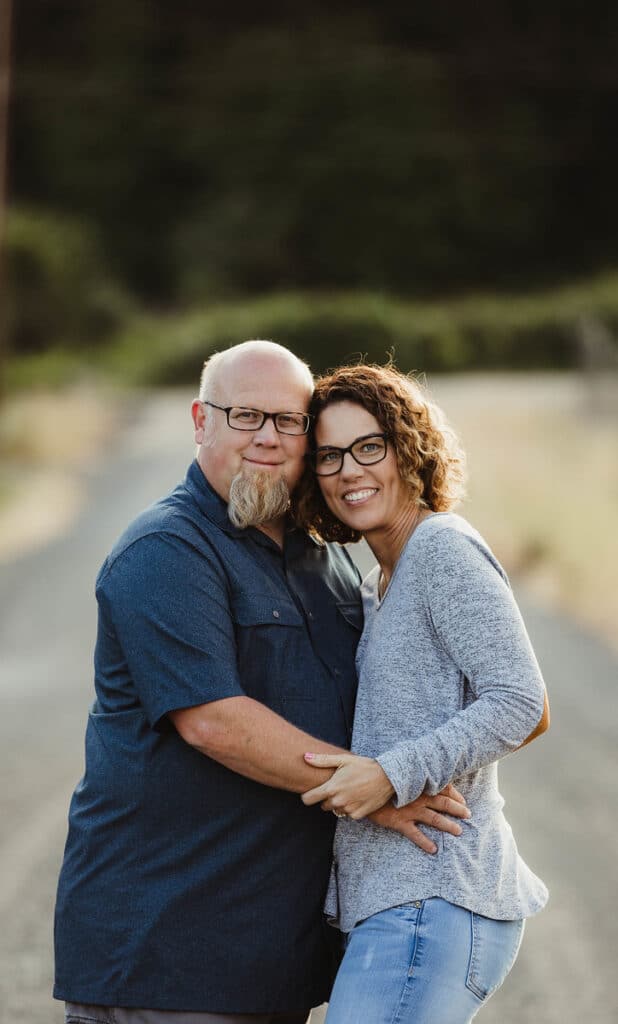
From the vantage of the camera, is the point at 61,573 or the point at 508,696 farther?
the point at 61,573

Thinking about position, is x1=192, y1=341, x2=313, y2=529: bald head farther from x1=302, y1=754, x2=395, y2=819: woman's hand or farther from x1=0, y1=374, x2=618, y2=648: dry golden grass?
x1=0, y1=374, x2=618, y2=648: dry golden grass

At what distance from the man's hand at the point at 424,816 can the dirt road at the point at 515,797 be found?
6.33 feet

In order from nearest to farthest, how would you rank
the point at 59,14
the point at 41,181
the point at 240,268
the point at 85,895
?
the point at 85,895, the point at 240,268, the point at 41,181, the point at 59,14

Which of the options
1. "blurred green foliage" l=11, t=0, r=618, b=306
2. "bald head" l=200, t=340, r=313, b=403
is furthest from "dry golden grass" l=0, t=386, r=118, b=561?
"blurred green foliage" l=11, t=0, r=618, b=306

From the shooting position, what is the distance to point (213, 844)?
102 inches

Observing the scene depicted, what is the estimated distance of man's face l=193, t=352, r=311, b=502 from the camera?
283cm

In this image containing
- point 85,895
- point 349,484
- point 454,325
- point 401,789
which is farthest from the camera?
point 454,325

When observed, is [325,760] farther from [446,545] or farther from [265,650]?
[446,545]

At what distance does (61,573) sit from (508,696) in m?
10.2

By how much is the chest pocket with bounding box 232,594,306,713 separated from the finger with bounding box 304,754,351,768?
17cm

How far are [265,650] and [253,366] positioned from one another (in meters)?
0.64

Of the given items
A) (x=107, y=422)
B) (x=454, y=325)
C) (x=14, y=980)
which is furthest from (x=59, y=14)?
(x=14, y=980)

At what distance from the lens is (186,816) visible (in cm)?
259

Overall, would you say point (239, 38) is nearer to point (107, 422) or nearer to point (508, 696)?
point (107, 422)
